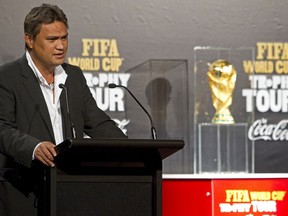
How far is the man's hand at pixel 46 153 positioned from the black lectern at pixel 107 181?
0.03m

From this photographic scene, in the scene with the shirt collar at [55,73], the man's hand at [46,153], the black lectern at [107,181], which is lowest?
the black lectern at [107,181]

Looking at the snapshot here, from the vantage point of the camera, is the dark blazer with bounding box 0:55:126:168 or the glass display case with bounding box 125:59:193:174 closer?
the dark blazer with bounding box 0:55:126:168

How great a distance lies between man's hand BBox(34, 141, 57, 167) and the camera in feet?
9.68

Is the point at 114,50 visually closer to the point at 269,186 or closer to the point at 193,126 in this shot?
the point at 193,126

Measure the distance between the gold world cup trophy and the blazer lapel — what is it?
1.60 m

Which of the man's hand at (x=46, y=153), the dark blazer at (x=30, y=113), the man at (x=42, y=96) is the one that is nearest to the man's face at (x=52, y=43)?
the man at (x=42, y=96)

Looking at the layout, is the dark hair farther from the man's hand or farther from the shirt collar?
the man's hand

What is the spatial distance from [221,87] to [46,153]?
2.02m

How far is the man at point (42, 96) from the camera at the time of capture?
3336mm

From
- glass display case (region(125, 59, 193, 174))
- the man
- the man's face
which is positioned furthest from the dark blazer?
glass display case (region(125, 59, 193, 174))

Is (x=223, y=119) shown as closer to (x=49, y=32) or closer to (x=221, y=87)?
(x=221, y=87)

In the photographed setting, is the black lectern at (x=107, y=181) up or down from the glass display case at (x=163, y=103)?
down

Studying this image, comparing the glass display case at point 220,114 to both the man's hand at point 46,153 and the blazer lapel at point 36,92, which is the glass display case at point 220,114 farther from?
the man's hand at point 46,153

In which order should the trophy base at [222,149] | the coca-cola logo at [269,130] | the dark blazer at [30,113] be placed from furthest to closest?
the coca-cola logo at [269,130], the trophy base at [222,149], the dark blazer at [30,113]
